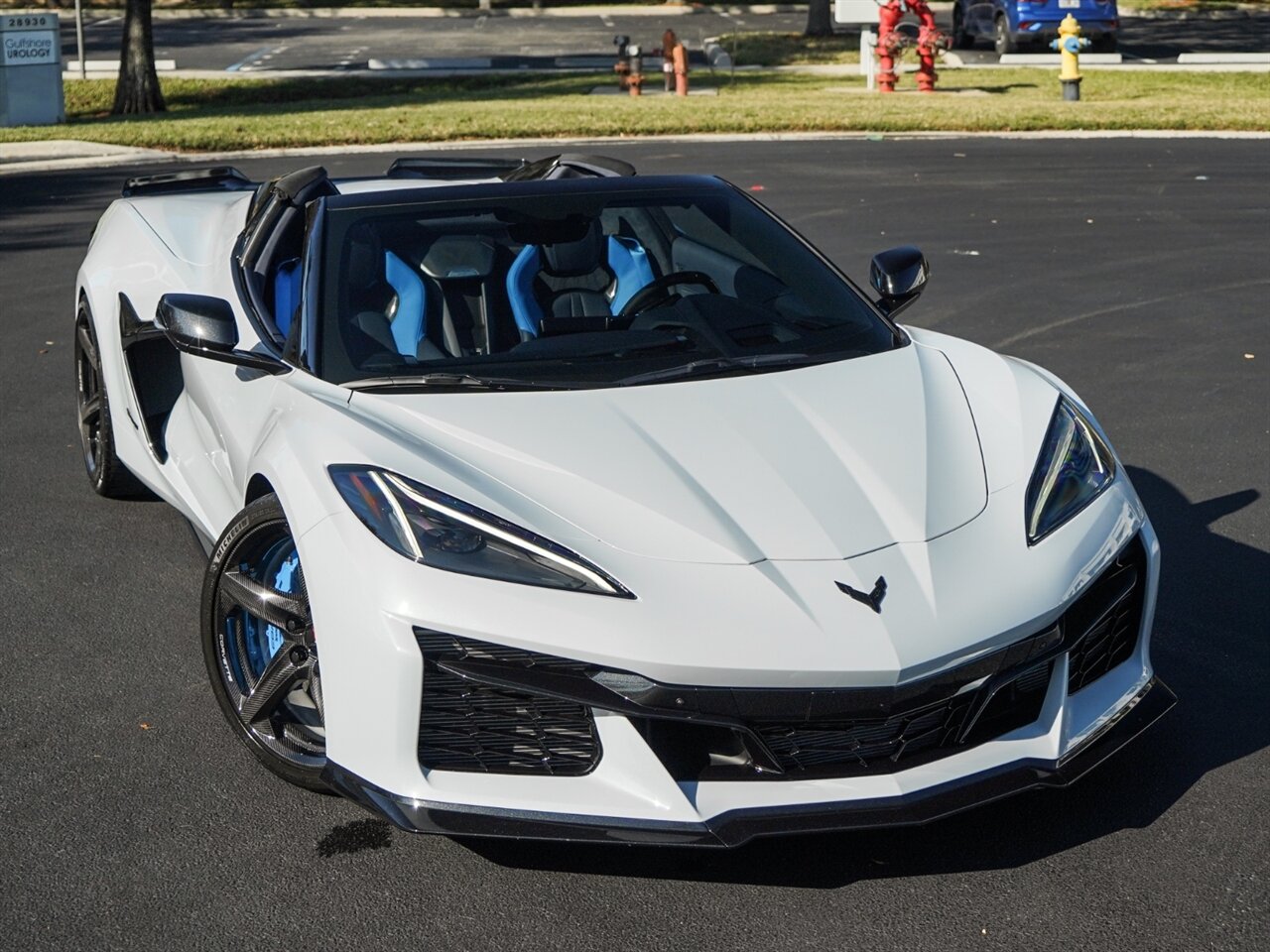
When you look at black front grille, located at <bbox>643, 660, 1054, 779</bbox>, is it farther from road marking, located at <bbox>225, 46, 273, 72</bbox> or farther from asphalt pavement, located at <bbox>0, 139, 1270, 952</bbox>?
road marking, located at <bbox>225, 46, 273, 72</bbox>

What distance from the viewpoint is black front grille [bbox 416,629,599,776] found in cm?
331

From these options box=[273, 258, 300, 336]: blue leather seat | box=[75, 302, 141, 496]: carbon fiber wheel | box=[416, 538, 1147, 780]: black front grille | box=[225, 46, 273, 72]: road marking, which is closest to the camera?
box=[416, 538, 1147, 780]: black front grille

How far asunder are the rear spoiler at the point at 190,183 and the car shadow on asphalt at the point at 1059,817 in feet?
13.8

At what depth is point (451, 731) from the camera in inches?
133

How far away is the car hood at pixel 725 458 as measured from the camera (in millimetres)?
3559

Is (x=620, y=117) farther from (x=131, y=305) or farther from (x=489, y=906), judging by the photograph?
(x=489, y=906)

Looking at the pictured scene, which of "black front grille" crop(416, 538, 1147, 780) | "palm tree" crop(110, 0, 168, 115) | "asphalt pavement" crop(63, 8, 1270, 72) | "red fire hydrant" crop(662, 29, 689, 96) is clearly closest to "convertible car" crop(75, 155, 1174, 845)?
"black front grille" crop(416, 538, 1147, 780)

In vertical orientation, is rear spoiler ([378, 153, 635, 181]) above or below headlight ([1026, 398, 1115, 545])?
above

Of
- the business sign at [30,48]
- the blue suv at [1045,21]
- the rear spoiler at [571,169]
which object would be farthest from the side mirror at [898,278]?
the blue suv at [1045,21]

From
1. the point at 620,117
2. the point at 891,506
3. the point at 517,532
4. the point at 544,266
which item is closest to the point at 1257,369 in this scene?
the point at 544,266

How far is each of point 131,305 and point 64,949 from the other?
305 cm

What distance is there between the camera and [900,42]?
23984 millimetres

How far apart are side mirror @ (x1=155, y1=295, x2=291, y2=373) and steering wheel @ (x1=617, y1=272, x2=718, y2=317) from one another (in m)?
1.07

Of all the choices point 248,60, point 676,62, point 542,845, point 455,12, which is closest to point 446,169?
point 542,845
